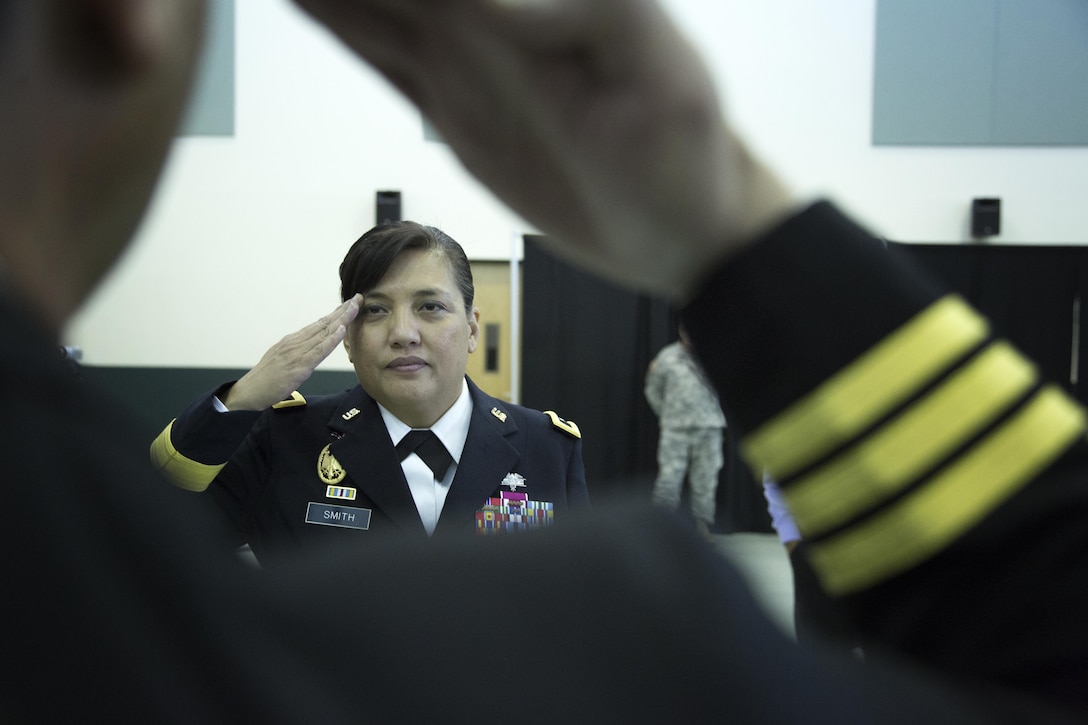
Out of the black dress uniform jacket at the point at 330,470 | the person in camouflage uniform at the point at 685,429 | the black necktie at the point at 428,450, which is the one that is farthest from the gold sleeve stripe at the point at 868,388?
the person in camouflage uniform at the point at 685,429

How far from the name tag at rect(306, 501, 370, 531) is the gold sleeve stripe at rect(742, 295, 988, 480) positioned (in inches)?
49.8

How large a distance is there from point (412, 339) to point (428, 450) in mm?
235

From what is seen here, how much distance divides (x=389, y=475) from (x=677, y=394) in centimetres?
412

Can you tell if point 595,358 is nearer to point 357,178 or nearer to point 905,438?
point 357,178

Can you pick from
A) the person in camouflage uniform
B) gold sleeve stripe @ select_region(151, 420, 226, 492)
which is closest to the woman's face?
gold sleeve stripe @ select_region(151, 420, 226, 492)

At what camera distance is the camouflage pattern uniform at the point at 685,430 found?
5.45m

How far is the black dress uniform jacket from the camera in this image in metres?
1.43

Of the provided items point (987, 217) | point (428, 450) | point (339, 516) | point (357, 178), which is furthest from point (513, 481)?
point (987, 217)

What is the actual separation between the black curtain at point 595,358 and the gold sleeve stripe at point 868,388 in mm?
6021

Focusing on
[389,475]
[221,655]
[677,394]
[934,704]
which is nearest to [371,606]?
[221,655]

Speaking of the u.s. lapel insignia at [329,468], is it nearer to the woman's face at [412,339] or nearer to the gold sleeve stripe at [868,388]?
the woman's face at [412,339]

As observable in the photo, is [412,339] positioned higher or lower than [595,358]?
higher

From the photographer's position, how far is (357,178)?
6453 mm

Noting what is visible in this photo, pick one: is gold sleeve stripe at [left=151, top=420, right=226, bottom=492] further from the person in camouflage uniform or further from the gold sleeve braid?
the person in camouflage uniform
